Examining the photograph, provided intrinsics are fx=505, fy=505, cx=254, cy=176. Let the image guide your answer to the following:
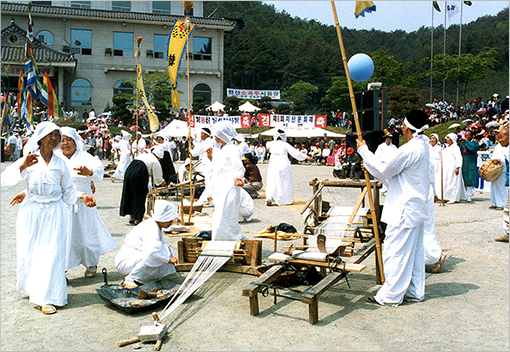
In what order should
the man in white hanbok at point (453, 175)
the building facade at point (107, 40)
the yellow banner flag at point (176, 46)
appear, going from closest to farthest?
the yellow banner flag at point (176, 46)
the man in white hanbok at point (453, 175)
the building facade at point (107, 40)

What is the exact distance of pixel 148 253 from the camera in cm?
561

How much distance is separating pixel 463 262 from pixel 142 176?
232 inches

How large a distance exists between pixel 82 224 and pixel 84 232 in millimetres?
103

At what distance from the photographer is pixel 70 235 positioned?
19.9 feet

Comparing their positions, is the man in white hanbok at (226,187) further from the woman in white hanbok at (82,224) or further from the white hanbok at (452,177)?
the white hanbok at (452,177)

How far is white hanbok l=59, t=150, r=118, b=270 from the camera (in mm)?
6141

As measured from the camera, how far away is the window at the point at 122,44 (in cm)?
4144

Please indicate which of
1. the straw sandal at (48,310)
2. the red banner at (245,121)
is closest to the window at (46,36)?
the red banner at (245,121)

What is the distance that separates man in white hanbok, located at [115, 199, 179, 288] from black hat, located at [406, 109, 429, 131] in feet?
9.23

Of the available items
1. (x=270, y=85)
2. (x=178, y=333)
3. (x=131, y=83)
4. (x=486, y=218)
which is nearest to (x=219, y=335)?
(x=178, y=333)

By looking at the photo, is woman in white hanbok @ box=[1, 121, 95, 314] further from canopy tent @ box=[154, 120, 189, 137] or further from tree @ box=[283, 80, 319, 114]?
tree @ box=[283, 80, 319, 114]

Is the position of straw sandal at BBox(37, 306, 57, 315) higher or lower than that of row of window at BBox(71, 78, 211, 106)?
lower

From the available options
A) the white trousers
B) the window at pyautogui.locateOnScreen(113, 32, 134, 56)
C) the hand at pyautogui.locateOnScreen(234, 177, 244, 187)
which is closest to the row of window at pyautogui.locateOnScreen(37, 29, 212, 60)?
the window at pyautogui.locateOnScreen(113, 32, 134, 56)

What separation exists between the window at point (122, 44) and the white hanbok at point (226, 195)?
37.2 m
